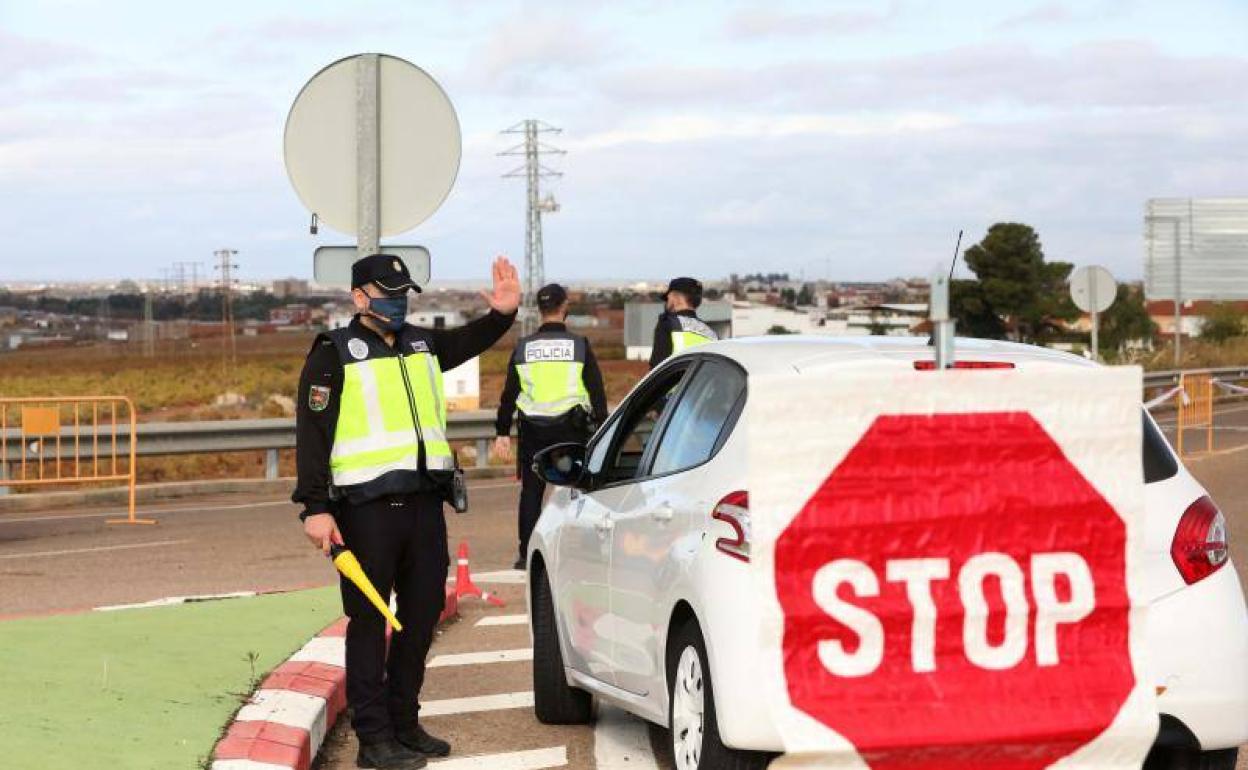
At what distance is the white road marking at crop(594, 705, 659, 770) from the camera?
23.1 ft

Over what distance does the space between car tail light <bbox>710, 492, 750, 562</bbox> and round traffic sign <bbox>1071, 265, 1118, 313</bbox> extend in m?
26.1

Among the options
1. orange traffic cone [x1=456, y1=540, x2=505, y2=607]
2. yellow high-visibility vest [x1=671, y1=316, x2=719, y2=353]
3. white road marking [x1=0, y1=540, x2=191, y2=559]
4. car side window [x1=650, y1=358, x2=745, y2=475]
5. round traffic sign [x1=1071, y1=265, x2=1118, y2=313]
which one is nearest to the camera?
car side window [x1=650, y1=358, x2=745, y2=475]

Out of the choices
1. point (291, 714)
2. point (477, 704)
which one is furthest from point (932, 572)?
point (477, 704)

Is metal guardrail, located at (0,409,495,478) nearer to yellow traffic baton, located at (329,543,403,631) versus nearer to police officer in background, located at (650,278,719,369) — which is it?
police officer in background, located at (650,278,719,369)

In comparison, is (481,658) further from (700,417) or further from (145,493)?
(145,493)

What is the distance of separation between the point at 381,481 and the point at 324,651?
1.94 meters

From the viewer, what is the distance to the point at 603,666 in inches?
274

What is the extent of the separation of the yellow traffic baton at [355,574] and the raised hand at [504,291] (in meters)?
1.14

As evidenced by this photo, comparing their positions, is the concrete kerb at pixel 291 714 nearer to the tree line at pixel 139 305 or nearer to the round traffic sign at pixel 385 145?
→ the round traffic sign at pixel 385 145

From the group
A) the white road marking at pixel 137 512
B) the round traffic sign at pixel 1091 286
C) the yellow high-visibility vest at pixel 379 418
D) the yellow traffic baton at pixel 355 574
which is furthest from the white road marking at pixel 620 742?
the round traffic sign at pixel 1091 286

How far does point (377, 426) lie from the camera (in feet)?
22.9

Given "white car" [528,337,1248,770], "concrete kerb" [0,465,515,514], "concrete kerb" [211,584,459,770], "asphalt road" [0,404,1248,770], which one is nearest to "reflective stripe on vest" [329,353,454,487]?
"white car" [528,337,1248,770]

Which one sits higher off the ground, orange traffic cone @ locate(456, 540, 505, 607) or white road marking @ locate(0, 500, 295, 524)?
orange traffic cone @ locate(456, 540, 505, 607)

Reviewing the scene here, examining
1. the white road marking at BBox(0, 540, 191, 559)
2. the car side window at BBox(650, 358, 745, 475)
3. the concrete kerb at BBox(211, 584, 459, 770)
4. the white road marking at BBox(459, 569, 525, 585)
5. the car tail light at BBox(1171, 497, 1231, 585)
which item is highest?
the car side window at BBox(650, 358, 745, 475)
